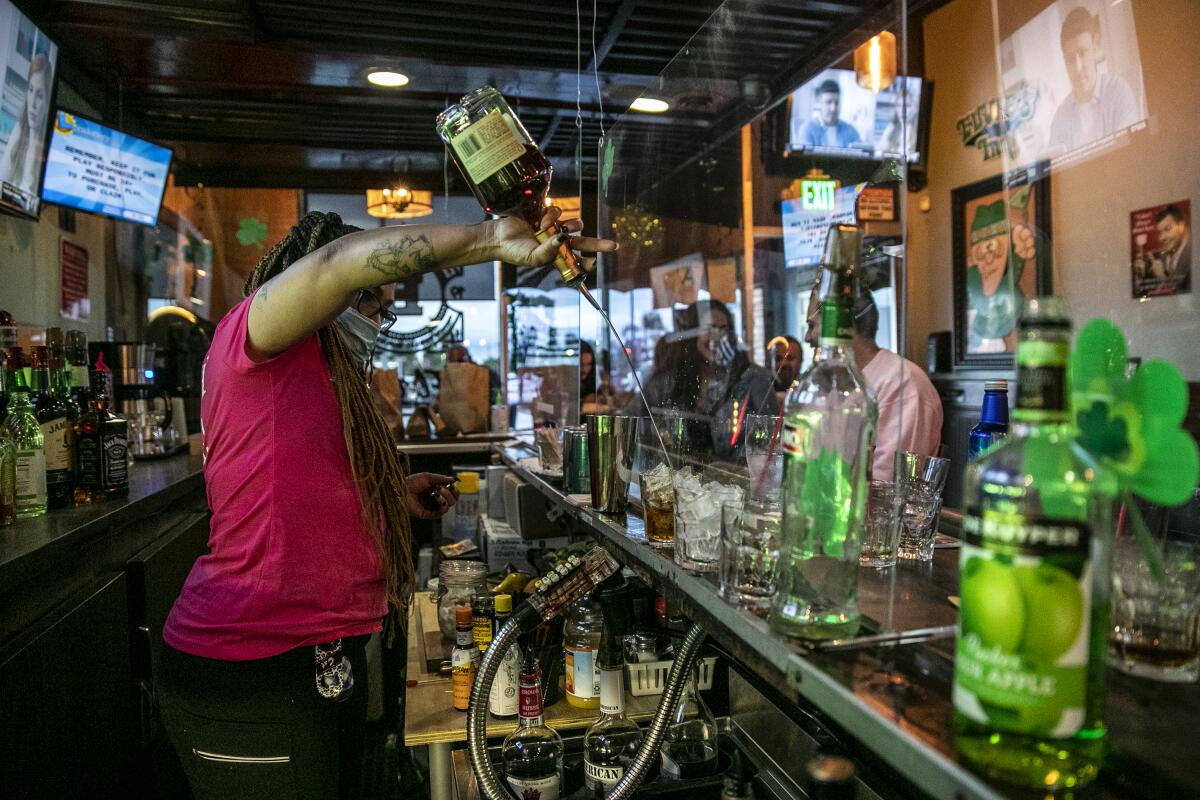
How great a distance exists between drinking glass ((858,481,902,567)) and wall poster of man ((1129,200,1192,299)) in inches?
70.1

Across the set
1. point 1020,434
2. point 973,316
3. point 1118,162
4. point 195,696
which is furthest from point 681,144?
point 1020,434

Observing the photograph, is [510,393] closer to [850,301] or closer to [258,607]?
[258,607]

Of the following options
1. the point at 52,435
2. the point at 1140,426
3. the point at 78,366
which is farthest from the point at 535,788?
the point at 78,366

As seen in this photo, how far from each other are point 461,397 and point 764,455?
3.95 meters

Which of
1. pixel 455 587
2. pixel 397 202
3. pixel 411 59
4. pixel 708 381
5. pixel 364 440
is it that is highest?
pixel 411 59

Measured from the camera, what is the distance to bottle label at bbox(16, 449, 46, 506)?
185cm

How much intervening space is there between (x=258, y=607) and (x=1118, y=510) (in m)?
1.30

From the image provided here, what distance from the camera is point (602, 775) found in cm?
144

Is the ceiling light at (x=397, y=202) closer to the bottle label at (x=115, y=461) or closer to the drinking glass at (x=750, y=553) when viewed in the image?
the bottle label at (x=115, y=461)

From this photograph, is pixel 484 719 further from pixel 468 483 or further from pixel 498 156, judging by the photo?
pixel 468 483

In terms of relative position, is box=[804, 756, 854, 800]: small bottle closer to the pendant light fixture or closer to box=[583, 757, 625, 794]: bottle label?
box=[583, 757, 625, 794]: bottle label

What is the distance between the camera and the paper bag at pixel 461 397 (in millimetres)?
5074

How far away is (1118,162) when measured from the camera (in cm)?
172

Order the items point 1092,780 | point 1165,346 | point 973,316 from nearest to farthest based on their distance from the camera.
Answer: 1. point 1092,780
2. point 1165,346
3. point 973,316
